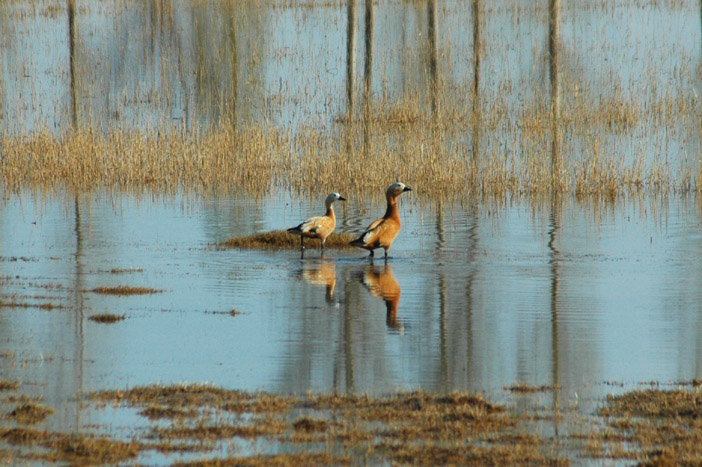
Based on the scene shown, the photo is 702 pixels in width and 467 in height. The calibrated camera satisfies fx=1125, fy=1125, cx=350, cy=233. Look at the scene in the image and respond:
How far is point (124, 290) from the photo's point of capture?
44.3 ft

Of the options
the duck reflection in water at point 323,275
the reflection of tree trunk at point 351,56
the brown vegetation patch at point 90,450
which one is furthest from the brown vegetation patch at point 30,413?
the reflection of tree trunk at point 351,56

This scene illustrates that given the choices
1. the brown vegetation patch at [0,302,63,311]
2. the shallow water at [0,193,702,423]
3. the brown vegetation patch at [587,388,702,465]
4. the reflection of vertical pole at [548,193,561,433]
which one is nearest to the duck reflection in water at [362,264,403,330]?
the shallow water at [0,193,702,423]

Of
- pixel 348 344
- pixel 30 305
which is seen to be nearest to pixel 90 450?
pixel 348 344

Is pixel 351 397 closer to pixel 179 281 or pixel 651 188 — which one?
pixel 179 281

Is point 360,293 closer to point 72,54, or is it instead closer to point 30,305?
point 30,305

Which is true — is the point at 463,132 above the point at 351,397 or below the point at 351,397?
above

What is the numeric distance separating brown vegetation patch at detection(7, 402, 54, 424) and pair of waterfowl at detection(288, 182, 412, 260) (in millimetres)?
8441

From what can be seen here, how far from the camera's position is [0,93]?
34.7 m

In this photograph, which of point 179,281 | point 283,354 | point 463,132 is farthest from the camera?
point 463,132

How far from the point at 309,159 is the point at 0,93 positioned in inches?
537

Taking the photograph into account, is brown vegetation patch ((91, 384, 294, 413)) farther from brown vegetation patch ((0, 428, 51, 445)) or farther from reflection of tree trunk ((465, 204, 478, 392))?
reflection of tree trunk ((465, 204, 478, 392))

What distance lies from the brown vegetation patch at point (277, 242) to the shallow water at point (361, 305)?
12.7 inches

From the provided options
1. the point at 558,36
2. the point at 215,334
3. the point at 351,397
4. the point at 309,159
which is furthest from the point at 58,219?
the point at 558,36

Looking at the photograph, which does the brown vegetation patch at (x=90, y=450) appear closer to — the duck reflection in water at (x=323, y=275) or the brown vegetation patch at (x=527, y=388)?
the brown vegetation patch at (x=527, y=388)
